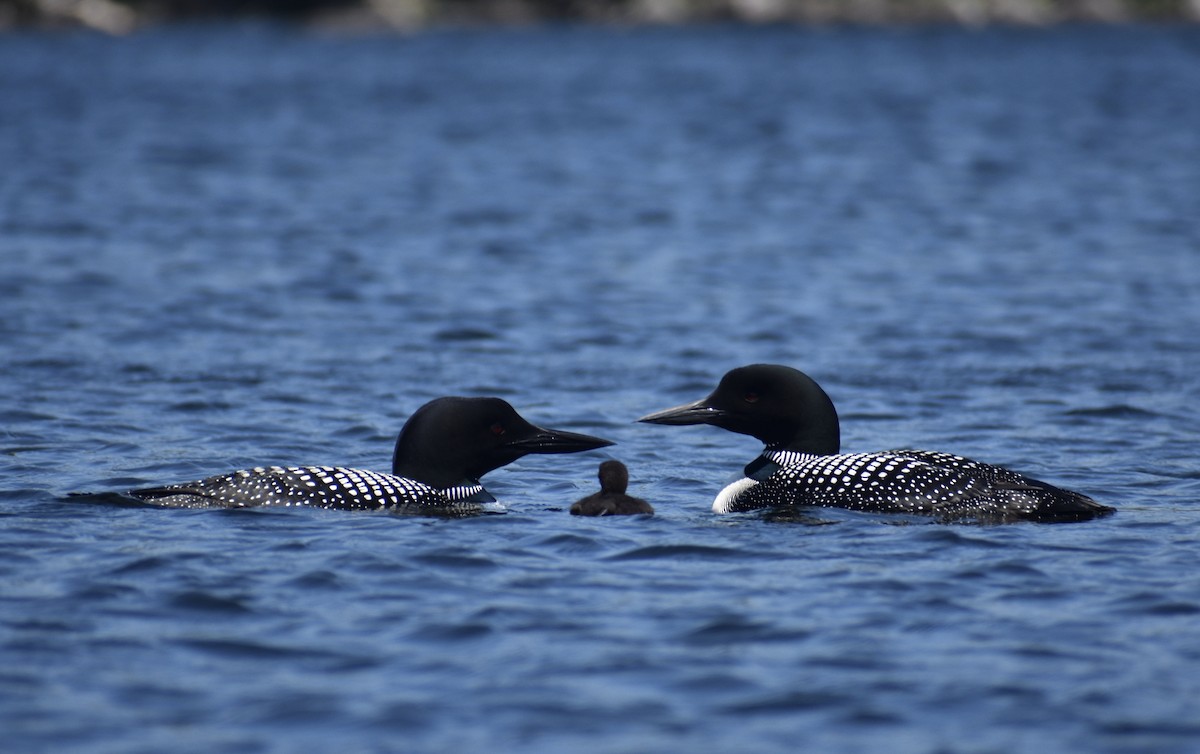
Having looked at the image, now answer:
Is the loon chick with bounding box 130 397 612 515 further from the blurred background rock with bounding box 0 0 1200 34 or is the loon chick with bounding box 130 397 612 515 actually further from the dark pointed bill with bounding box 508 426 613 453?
the blurred background rock with bounding box 0 0 1200 34

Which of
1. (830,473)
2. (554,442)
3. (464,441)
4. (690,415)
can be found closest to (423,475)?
(464,441)

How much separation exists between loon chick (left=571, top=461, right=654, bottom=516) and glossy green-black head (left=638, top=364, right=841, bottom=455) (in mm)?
644

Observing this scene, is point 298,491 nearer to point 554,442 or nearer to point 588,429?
point 554,442

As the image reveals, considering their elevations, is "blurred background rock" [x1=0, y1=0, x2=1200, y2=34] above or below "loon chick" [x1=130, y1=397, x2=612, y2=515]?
above

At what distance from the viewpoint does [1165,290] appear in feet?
44.7

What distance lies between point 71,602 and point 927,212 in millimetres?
15010

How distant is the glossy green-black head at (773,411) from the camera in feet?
24.3

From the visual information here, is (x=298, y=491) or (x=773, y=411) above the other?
(x=773, y=411)

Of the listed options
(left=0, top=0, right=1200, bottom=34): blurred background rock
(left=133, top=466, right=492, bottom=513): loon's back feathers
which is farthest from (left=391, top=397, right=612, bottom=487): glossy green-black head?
(left=0, top=0, right=1200, bottom=34): blurred background rock

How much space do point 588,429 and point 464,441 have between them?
206cm

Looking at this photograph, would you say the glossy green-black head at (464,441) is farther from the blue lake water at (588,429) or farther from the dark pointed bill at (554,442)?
the blue lake water at (588,429)

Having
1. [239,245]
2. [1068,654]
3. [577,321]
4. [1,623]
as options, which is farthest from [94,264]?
[1068,654]

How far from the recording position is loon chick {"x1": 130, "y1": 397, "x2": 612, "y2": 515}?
265 inches

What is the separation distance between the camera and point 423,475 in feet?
23.5
